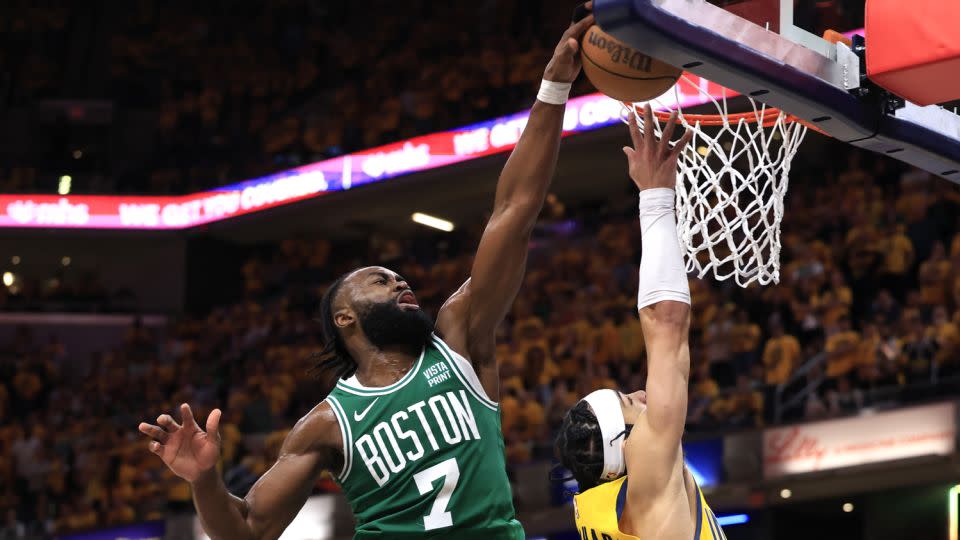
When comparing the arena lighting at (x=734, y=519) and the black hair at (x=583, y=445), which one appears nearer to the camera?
the black hair at (x=583, y=445)

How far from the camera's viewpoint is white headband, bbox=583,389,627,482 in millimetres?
3330

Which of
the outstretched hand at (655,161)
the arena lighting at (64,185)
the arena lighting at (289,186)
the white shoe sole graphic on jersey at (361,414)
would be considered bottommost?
the white shoe sole graphic on jersey at (361,414)

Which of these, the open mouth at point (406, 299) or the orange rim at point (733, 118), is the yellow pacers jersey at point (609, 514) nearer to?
the open mouth at point (406, 299)

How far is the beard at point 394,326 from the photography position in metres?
3.61

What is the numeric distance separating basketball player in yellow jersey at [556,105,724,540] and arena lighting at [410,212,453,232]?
47.9ft

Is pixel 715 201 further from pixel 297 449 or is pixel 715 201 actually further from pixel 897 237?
pixel 897 237

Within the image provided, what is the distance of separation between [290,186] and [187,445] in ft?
46.7

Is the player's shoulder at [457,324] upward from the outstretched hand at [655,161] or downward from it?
downward

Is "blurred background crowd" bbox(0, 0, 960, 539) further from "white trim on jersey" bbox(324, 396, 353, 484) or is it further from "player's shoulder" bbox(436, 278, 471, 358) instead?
"white trim on jersey" bbox(324, 396, 353, 484)

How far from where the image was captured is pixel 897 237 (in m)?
10.3

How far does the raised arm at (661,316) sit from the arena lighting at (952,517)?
6.41m

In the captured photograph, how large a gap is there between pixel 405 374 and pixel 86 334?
1613 cm

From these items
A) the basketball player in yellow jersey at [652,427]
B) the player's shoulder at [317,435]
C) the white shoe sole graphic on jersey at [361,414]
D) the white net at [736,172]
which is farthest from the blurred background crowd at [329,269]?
the player's shoulder at [317,435]

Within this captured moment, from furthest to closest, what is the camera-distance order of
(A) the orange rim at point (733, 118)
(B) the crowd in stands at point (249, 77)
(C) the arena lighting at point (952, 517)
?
(B) the crowd in stands at point (249, 77) < (C) the arena lighting at point (952, 517) < (A) the orange rim at point (733, 118)
